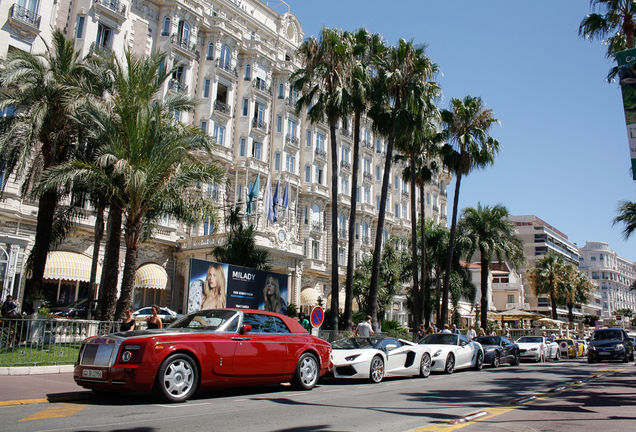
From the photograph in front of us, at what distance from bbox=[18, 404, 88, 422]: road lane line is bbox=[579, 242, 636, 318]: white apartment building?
139 meters

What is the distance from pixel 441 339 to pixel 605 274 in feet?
447

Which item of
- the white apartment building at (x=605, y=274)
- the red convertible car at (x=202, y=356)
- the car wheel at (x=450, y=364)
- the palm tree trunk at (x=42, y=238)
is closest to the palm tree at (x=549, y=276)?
the car wheel at (x=450, y=364)

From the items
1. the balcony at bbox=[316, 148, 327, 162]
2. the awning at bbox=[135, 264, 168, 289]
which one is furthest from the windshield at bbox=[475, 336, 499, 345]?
the balcony at bbox=[316, 148, 327, 162]

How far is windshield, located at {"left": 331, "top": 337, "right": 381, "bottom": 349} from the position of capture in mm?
13469

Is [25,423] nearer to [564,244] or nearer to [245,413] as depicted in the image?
[245,413]

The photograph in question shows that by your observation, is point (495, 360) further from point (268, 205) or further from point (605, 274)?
point (605, 274)

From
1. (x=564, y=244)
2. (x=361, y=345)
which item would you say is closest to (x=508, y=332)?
(x=361, y=345)

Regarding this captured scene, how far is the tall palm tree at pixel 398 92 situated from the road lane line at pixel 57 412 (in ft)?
60.9

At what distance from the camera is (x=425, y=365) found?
49.4ft

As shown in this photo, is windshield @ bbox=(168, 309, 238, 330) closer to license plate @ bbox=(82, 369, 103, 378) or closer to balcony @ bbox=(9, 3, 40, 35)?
license plate @ bbox=(82, 369, 103, 378)

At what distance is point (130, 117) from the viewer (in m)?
15.6

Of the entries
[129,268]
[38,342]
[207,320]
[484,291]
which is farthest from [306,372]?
[484,291]

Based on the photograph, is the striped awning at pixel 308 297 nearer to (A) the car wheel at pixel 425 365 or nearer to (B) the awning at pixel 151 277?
(B) the awning at pixel 151 277

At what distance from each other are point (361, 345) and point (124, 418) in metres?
7.69
